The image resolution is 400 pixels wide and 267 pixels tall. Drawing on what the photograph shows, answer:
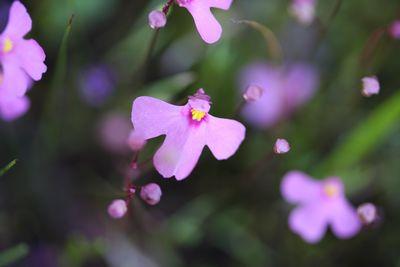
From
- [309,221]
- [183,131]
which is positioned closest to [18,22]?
[183,131]

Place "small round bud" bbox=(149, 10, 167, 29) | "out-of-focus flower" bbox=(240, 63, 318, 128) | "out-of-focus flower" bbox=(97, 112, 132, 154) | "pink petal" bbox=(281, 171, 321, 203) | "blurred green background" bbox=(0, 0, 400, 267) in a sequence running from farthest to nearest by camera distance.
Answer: "out-of-focus flower" bbox=(240, 63, 318, 128) < "out-of-focus flower" bbox=(97, 112, 132, 154) < "blurred green background" bbox=(0, 0, 400, 267) < "pink petal" bbox=(281, 171, 321, 203) < "small round bud" bbox=(149, 10, 167, 29)

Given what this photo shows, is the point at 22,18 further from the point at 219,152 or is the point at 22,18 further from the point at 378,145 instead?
the point at 378,145

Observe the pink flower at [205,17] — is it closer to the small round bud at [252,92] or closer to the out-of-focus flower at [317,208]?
the small round bud at [252,92]

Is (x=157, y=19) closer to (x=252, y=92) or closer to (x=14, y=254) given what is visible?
(x=252, y=92)

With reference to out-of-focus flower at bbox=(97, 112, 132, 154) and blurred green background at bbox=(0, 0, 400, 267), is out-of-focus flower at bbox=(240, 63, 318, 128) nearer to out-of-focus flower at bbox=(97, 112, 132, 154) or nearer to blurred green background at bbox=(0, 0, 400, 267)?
blurred green background at bbox=(0, 0, 400, 267)

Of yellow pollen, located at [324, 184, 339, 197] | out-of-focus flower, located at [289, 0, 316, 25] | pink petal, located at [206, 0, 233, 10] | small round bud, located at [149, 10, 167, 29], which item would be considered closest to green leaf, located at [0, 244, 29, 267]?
small round bud, located at [149, 10, 167, 29]
